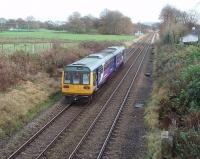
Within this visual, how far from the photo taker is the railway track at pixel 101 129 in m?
14.6

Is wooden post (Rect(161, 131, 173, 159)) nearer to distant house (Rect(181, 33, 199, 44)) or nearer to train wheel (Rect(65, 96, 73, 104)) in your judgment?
train wheel (Rect(65, 96, 73, 104))

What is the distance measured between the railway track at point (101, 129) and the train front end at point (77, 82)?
1529 mm

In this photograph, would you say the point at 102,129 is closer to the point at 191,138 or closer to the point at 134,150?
the point at 134,150

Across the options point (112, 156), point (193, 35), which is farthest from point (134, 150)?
point (193, 35)

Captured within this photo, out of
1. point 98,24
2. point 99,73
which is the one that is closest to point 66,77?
point 99,73

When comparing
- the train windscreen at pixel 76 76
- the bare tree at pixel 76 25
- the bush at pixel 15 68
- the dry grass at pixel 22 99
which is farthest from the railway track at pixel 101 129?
the bare tree at pixel 76 25

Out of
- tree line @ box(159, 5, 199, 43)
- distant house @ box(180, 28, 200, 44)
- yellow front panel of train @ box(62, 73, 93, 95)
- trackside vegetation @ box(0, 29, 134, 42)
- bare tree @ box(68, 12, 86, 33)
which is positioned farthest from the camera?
bare tree @ box(68, 12, 86, 33)

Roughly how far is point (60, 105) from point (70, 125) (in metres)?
4.31

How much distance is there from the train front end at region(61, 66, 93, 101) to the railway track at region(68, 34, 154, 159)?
153cm

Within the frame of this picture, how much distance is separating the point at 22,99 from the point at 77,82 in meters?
3.44

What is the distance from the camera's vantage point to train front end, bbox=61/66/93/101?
2248 cm

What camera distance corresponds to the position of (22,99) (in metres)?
21.3

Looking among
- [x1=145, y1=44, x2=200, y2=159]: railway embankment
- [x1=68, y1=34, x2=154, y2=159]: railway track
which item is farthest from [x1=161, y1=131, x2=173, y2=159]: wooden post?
[x1=68, y1=34, x2=154, y2=159]: railway track

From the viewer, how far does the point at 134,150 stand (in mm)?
14852
